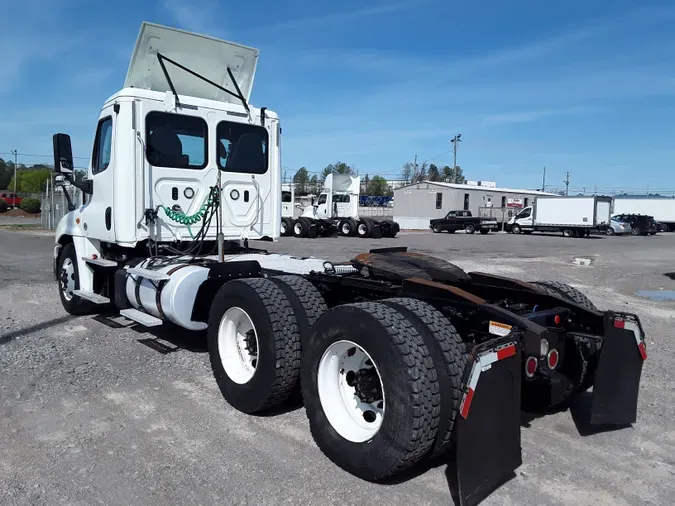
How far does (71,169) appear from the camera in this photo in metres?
7.09

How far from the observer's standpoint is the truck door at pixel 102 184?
6797 mm

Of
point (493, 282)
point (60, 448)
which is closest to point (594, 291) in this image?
point (493, 282)

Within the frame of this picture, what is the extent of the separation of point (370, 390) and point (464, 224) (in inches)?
1463

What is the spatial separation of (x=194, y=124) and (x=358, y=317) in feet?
14.2

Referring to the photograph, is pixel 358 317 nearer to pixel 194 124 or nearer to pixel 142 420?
pixel 142 420

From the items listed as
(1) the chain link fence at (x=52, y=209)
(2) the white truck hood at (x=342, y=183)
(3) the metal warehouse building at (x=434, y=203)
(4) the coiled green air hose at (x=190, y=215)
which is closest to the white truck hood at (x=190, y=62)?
(4) the coiled green air hose at (x=190, y=215)

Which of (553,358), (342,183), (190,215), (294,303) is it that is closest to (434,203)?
(342,183)

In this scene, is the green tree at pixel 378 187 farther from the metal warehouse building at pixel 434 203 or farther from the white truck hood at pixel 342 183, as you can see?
the white truck hood at pixel 342 183

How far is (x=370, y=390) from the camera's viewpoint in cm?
361

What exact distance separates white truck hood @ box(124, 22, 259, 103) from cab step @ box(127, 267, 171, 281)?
2180 mm

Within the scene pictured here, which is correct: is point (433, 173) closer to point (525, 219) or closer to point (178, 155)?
point (525, 219)

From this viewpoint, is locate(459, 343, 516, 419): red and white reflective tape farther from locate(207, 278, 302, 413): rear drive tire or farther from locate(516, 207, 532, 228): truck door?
locate(516, 207, 532, 228): truck door

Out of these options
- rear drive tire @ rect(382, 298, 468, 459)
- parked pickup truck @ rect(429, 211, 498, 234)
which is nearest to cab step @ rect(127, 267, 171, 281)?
rear drive tire @ rect(382, 298, 468, 459)

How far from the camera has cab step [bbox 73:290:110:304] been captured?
6.98 m
